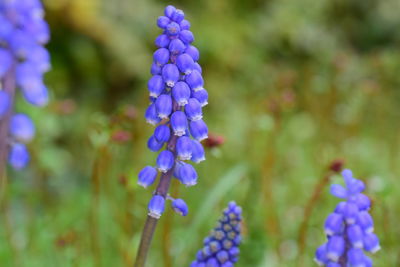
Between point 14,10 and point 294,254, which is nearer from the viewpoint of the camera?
point 14,10

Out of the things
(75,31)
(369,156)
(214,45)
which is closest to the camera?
(369,156)

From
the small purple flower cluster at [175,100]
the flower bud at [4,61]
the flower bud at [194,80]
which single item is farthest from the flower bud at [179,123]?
the flower bud at [4,61]

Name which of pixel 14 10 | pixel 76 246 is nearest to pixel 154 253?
pixel 76 246

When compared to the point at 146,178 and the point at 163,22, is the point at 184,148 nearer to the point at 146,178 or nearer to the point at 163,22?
the point at 146,178

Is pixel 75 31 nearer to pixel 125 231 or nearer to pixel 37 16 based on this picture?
pixel 125 231

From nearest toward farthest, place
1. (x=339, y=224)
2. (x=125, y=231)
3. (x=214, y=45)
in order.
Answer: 1. (x=339, y=224)
2. (x=125, y=231)
3. (x=214, y=45)

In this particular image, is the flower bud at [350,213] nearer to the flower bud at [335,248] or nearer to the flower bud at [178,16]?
the flower bud at [335,248]

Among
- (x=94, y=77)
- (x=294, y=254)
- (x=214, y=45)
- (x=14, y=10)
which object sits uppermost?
(x=214, y=45)
